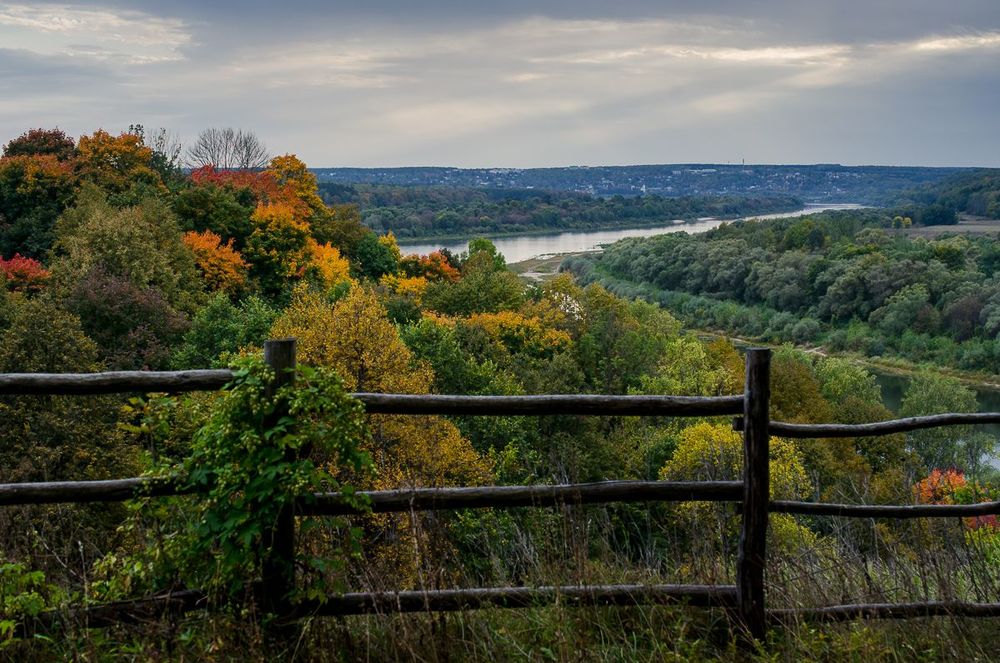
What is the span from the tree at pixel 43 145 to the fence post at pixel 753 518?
54644 millimetres

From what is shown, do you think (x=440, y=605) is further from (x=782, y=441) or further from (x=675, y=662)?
(x=782, y=441)

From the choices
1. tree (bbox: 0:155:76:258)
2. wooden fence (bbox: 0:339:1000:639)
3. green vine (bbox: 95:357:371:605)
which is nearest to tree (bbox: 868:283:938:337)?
tree (bbox: 0:155:76:258)

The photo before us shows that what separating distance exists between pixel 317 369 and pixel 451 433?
1894 centimetres

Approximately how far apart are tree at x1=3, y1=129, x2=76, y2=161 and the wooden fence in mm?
53619

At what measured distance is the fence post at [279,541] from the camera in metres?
4.01

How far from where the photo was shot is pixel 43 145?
52531mm

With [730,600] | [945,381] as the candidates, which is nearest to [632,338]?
[945,381]

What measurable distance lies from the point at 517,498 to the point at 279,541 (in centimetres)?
110

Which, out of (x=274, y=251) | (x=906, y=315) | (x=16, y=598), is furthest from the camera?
(x=906, y=315)

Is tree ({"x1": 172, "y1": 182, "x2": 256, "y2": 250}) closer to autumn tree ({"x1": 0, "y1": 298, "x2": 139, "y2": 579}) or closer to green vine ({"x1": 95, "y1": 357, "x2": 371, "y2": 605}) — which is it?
autumn tree ({"x1": 0, "y1": 298, "x2": 139, "y2": 579})

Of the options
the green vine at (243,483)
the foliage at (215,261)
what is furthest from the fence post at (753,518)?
the foliage at (215,261)

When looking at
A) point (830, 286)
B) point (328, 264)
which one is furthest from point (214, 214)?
point (830, 286)

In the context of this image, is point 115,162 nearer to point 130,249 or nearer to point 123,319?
point 130,249

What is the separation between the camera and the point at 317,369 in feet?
13.4
